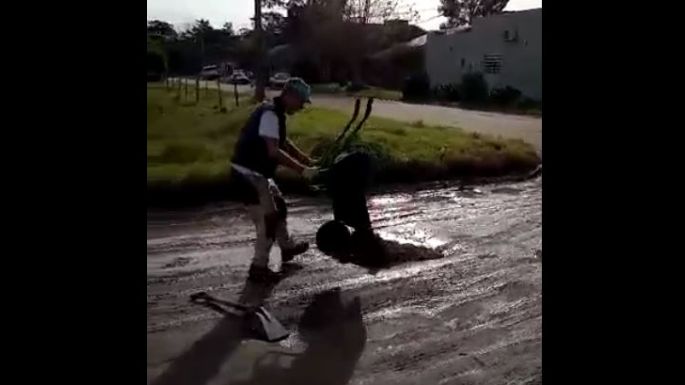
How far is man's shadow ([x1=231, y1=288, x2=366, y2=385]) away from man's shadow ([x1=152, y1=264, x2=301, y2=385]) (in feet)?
0.87

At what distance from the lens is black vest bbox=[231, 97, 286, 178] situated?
6.30 meters

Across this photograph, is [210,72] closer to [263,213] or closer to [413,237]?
[413,237]

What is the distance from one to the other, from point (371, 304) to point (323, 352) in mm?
1111

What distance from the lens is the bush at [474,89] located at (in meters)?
33.9

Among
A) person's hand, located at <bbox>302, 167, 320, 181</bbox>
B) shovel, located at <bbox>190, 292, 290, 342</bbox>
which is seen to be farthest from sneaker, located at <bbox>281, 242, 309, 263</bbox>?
shovel, located at <bbox>190, 292, 290, 342</bbox>

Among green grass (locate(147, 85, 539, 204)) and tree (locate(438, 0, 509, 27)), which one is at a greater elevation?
tree (locate(438, 0, 509, 27))

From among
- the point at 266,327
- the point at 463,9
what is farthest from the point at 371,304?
the point at 463,9

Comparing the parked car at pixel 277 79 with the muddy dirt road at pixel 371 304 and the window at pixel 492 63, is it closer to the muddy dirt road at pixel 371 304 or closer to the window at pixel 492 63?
the window at pixel 492 63

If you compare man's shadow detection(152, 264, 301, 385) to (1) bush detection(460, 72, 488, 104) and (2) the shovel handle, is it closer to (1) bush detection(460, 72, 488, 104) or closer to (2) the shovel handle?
(2) the shovel handle

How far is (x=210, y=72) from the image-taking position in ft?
88.0

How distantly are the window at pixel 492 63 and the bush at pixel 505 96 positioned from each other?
2.36m
